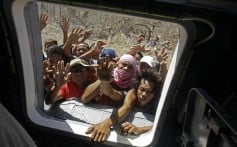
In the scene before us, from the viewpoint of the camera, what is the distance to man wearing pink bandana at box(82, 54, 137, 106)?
9.19 ft

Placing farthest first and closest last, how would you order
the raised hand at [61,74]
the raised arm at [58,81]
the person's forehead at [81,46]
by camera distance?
the person's forehead at [81,46] < the raised hand at [61,74] < the raised arm at [58,81]

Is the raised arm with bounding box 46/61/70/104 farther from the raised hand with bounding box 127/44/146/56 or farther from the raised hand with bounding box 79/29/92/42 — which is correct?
the raised hand with bounding box 127/44/146/56

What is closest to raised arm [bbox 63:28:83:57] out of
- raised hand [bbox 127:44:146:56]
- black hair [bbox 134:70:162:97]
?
raised hand [bbox 127:44:146:56]

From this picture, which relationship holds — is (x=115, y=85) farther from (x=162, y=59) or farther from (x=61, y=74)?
(x=162, y=59)

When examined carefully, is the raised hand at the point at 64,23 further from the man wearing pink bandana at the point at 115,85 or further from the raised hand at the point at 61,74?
the man wearing pink bandana at the point at 115,85

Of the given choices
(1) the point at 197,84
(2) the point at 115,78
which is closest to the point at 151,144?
(1) the point at 197,84

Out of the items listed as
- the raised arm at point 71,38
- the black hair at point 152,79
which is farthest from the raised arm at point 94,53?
the black hair at point 152,79

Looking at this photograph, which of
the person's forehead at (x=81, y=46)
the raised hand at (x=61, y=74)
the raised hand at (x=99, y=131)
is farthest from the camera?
the person's forehead at (x=81, y=46)

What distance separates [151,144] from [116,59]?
72cm

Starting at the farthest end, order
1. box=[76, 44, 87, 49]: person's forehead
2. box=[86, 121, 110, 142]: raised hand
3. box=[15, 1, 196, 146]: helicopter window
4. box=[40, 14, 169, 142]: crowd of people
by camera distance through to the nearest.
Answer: box=[76, 44, 87, 49]: person's forehead < box=[40, 14, 169, 142]: crowd of people < box=[86, 121, 110, 142]: raised hand < box=[15, 1, 196, 146]: helicopter window

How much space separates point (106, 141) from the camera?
241 centimetres

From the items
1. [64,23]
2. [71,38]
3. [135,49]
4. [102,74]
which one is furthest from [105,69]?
[71,38]

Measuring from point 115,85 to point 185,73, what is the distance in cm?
93

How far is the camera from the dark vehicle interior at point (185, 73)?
158 centimetres
